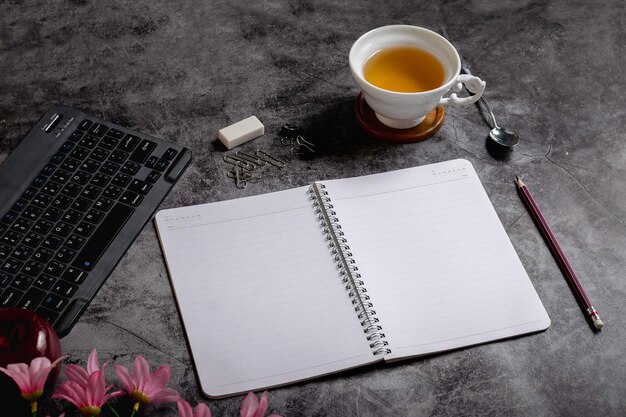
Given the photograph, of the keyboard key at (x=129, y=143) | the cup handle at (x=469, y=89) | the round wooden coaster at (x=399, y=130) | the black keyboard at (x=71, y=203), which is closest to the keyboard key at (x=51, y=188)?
the black keyboard at (x=71, y=203)

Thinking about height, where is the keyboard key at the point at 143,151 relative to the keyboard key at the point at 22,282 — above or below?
below

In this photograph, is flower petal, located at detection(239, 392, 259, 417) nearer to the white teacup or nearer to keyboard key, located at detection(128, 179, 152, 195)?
keyboard key, located at detection(128, 179, 152, 195)

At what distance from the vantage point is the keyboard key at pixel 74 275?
921 mm

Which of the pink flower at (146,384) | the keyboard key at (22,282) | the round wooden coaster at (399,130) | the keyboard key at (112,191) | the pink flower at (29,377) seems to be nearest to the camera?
the pink flower at (29,377)

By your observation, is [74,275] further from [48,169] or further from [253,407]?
[253,407]

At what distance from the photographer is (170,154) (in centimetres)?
105

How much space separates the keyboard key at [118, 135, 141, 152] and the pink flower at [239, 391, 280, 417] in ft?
1.41

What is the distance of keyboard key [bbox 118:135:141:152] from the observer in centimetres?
105

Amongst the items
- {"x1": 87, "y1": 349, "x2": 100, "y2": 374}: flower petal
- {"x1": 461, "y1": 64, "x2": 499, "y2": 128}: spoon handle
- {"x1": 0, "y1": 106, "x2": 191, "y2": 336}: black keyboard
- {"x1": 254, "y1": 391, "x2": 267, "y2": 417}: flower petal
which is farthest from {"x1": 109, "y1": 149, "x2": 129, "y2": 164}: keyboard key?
{"x1": 461, "y1": 64, "x2": 499, "y2": 128}: spoon handle

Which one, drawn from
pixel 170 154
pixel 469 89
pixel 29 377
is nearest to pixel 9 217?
pixel 170 154

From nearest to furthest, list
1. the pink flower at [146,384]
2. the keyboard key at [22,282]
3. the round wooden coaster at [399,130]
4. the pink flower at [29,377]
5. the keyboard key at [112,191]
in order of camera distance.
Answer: the pink flower at [29,377] < the pink flower at [146,384] < the keyboard key at [22,282] < the keyboard key at [112,191] < the round wooden coaster at [399,130]

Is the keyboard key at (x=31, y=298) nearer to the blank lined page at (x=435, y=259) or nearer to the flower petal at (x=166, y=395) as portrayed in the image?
the flower petal at (x=166, y=395)

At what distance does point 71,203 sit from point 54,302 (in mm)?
150

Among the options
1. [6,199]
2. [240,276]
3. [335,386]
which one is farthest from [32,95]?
[335,386]
